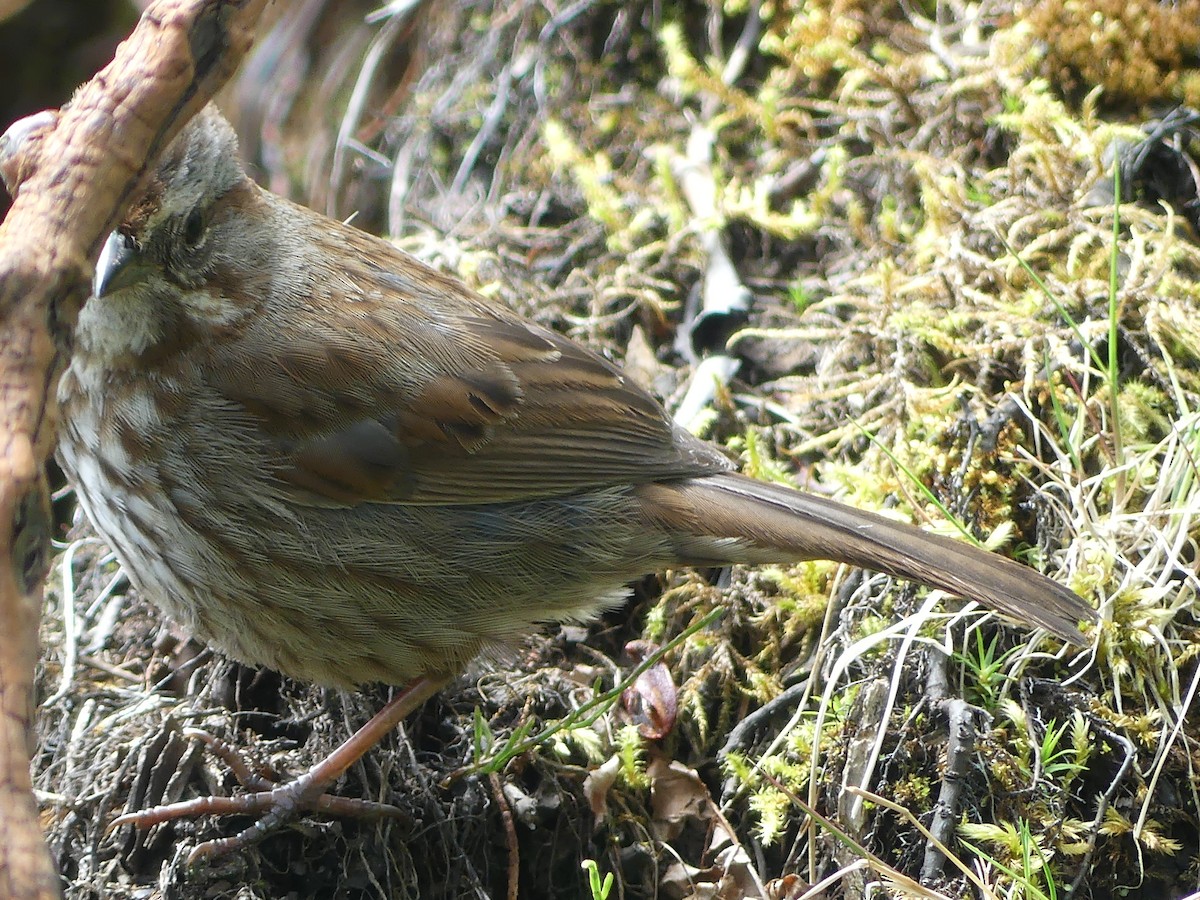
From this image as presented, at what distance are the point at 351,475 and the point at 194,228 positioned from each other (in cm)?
62

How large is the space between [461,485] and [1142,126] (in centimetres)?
227

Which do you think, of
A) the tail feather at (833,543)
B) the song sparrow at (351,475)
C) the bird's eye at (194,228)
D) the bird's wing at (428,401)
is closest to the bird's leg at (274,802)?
the song sparrow at (351,475)

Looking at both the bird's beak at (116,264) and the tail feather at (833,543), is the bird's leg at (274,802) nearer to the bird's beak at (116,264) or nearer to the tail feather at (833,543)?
the tail feather at (833,543)

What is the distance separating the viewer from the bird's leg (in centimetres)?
241

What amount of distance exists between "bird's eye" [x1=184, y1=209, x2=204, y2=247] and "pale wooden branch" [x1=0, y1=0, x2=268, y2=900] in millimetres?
450

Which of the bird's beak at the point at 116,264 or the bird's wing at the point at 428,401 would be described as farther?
the bird's wing at the point at 428,401

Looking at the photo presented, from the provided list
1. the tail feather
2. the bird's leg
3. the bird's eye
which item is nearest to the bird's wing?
the tail feather

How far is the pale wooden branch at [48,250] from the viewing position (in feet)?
4.39

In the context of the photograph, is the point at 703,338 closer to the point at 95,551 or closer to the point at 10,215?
Answer: the point at 95,551

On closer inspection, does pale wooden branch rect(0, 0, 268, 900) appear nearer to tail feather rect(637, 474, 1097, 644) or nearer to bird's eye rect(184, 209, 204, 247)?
bird's eye rect(184, 209, 204, 247)

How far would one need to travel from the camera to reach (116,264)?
90.8 inches

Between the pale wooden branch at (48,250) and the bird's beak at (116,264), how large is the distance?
26 centimetres

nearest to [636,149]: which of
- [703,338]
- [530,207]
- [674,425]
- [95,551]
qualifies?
[530,207]

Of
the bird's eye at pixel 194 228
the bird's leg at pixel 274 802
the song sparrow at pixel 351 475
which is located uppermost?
the bird's eye at pixel 194 228
